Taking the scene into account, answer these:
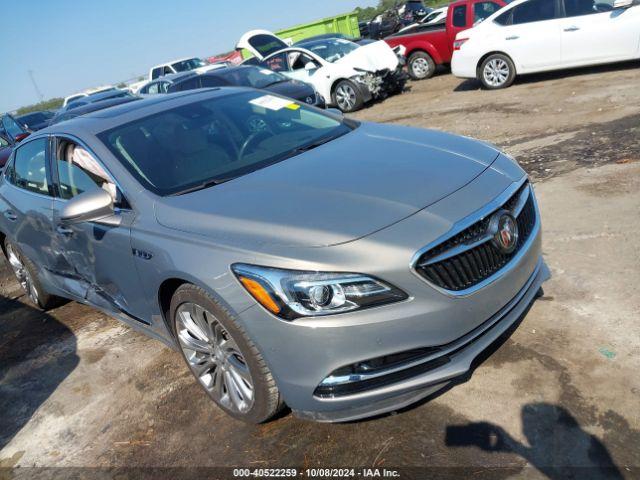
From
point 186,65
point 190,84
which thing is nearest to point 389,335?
point 190,84

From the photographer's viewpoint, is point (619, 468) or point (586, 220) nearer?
point (619, 468)

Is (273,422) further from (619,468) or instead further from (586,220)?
(586,220)

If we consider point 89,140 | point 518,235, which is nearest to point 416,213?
point 518,235

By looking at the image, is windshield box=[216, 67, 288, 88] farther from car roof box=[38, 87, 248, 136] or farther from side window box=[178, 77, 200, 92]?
car roof box=[38, 87, 248, 136]

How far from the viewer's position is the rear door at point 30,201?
3.95m

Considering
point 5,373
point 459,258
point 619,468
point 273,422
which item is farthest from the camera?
point 5,373

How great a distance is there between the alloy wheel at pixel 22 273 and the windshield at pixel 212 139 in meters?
2.26

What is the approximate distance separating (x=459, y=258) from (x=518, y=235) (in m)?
0.50

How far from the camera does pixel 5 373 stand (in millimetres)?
4133

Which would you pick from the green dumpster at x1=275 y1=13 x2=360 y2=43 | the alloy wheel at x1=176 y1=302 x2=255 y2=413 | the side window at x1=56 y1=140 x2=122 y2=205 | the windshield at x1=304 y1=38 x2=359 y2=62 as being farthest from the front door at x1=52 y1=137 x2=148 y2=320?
the green dumpster at x1=275 y1=13 x2=360 y2=43

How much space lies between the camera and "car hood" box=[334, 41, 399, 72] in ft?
38.5

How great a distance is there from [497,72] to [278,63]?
5151 millimetres

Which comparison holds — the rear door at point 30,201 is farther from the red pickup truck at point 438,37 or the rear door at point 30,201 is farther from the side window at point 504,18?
the red pickup truck at point 438,37

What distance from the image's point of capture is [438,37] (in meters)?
13.3
